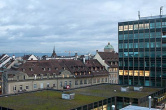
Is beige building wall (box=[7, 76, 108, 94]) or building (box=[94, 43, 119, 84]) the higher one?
building (box=[94, 43, 119, 84])

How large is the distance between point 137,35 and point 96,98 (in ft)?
150

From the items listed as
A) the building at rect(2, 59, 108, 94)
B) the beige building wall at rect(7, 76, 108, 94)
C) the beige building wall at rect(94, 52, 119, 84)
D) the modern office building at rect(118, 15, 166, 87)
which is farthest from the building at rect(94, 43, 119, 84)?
the modern office building at rect(118, 15, 166, 87)

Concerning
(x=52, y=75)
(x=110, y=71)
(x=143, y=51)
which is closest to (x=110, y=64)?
(x=110, y=71)

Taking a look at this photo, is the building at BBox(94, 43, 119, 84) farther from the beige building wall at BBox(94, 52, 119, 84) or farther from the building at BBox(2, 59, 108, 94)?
the building at BBox(2, 59, 108, 94)

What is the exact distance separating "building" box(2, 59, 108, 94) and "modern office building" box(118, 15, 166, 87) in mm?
15272

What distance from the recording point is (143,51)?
3472 inches

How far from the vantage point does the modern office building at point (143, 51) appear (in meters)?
84.6

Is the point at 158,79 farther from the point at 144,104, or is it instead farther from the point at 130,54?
the point at 144,104

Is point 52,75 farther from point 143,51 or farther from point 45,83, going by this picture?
point 143,51

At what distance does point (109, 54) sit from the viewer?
12081cm

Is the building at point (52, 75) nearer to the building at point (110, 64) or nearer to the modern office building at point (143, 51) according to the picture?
the building at point (110, 64)

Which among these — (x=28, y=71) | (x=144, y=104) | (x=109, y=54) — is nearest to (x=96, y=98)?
(x=144, y=104)

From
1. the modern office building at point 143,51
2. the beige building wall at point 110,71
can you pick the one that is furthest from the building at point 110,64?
the modern office building at point 143,51

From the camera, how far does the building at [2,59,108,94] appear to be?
80.2m
